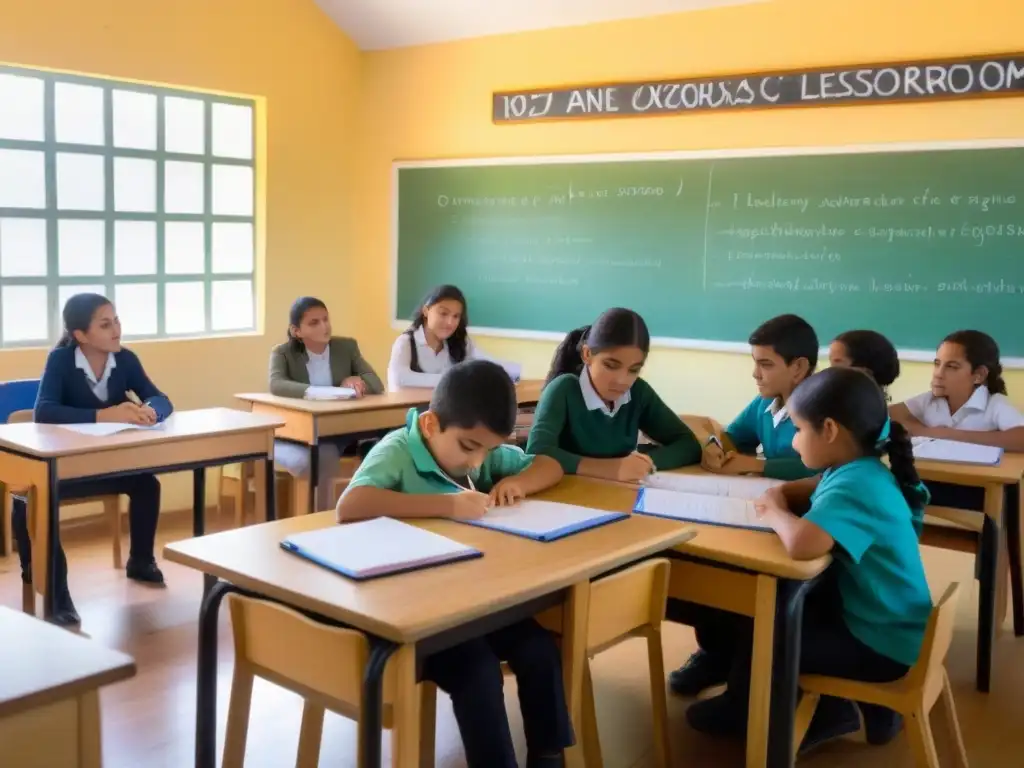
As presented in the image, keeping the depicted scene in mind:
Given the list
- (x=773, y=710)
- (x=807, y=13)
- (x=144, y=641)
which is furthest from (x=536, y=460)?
(x=807, y=13)

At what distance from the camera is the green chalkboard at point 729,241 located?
13.8 feet

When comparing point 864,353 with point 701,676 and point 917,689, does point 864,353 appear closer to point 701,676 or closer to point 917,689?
point 701,676

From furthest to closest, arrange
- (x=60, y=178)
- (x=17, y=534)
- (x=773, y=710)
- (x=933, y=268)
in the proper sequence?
(x=60, y=178), (x=933, y=268), (x=17, y=534), (x=773, y=710)

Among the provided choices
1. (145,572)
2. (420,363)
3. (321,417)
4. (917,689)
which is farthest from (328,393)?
(917,689)

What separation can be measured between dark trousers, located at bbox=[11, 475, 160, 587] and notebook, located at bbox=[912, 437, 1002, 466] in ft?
8.73

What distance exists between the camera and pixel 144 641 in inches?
130

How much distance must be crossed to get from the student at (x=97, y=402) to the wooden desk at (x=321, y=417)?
1.55 ft

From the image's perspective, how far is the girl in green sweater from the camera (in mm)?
2738

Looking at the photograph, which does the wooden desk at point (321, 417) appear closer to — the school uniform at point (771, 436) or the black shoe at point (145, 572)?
the black shoe at point (145, 572)

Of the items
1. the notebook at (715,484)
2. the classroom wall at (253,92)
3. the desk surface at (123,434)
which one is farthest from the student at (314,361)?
the notebook at (715,484)

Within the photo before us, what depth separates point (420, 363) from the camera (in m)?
4.72

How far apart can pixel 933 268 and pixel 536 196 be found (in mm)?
1992

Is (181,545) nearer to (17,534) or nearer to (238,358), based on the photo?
(17,534)

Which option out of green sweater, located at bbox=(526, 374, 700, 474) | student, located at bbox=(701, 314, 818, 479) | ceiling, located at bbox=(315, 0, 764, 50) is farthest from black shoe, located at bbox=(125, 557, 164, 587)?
ceiling, located at bbox=(315, 0, 764, 50)
